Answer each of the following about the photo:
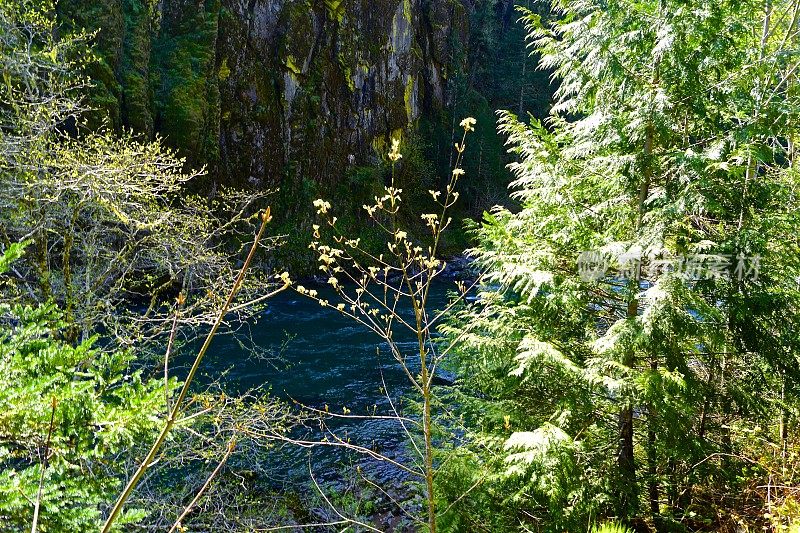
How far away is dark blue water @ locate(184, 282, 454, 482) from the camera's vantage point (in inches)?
343

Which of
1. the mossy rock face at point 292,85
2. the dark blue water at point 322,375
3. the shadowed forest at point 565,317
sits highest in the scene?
the mossy rock face at point 292,85

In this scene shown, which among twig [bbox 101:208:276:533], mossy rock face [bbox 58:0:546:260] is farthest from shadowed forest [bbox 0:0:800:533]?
mossy rock face [bbox 58:0:546:260]

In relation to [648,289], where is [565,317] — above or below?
below

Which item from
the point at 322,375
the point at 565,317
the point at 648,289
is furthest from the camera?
the point at 322,375

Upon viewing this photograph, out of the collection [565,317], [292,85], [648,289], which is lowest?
[565,317]

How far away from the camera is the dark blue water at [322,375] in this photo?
8719mm

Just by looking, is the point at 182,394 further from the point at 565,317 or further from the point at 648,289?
the point at 565,317

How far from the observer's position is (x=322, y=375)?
12.1m

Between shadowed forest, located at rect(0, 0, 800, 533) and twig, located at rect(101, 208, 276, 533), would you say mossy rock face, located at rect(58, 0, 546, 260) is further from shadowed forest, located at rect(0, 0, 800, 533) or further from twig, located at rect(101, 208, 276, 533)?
twig, located at rect(101, 208, 276, 533)

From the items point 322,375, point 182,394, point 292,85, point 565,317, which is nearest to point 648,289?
point 565,317

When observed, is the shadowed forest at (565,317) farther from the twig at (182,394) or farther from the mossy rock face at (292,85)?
the mossy rock face at (292,85)

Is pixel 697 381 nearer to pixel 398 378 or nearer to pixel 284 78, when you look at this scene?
pixel 398 378

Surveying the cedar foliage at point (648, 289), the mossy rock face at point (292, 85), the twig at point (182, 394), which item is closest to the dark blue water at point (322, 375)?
the cedar foliage at point (648, 289)

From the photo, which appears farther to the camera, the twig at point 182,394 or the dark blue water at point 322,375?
the dark blue water at point 322,375
